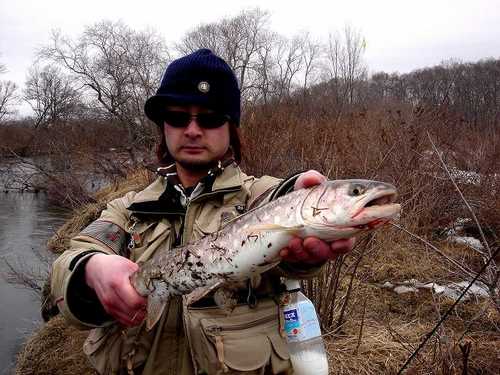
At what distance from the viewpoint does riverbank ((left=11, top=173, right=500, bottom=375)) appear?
3.30 metres

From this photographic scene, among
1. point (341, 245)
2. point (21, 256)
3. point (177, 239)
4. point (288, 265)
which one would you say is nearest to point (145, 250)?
point (177, 239)

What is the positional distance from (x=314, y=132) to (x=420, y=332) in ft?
11.0

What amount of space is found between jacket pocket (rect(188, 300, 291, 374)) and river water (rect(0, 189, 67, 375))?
456cm

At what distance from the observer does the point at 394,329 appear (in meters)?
4.45

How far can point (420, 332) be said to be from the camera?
4336mm

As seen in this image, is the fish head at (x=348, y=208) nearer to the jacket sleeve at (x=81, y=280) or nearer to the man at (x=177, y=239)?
the man at (x=177, y=239)

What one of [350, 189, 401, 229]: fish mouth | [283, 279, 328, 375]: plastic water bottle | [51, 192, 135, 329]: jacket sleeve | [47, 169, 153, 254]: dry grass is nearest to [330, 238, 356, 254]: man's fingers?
[350, 189, 401, 229]: fish mouth

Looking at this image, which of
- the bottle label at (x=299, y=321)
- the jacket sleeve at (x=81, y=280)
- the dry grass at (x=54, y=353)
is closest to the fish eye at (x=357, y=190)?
the bottle label at (x=299, y=321)

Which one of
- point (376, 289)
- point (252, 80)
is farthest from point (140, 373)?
point (252, 80)

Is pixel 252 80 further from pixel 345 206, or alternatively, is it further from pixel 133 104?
pixel 345 206

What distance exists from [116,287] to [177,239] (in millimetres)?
433

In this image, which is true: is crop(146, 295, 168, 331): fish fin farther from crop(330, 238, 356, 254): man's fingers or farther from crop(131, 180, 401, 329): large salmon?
crop(330, 238, 356, 254): man's fingers

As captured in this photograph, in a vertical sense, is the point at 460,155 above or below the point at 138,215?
below

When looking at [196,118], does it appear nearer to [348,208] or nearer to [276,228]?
[276,228]
